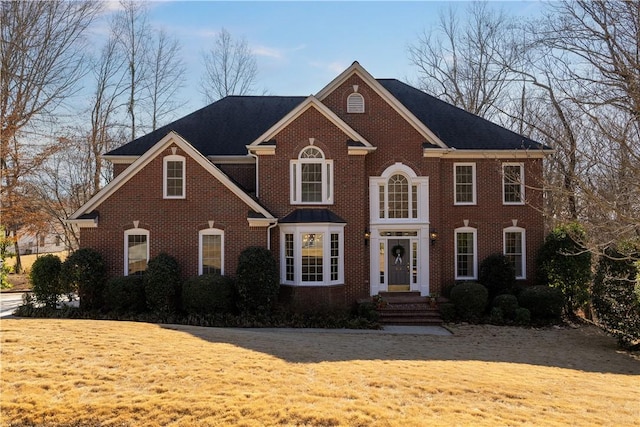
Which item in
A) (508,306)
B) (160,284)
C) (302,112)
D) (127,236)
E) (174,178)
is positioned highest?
(302,112)

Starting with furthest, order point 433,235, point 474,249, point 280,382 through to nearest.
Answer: point 474,249
point 433,235
point 280,382

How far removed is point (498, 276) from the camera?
20.4 metres

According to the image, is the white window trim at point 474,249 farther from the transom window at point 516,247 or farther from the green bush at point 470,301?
the green bush at point 470,301

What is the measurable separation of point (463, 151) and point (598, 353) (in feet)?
30.7

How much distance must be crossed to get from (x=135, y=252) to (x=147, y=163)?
10.7 ft

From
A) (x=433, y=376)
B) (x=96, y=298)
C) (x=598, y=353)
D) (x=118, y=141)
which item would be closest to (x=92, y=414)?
(x=433, y=376)

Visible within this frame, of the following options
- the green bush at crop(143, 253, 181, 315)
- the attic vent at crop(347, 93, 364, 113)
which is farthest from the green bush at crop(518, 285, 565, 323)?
the green bush at crop(143, 253, 181, 315)

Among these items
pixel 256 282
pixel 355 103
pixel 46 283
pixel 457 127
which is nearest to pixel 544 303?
pixel 457 127

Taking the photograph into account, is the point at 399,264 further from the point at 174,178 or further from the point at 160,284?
the point at 174,178

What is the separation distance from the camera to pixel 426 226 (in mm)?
20641

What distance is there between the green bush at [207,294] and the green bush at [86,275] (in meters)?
3.00

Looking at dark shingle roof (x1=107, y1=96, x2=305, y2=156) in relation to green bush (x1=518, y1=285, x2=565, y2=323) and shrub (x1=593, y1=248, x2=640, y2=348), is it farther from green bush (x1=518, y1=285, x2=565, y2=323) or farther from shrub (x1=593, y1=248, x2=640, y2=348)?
shrub (x1=593, y1=248, x2=640, y2=348)

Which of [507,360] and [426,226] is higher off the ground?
[426,226]

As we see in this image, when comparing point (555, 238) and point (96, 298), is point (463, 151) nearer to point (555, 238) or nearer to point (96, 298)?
point (555, 238)
